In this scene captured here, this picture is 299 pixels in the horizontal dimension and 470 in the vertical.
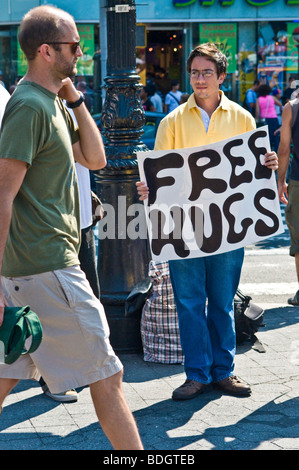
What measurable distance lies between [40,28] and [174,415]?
2199mm

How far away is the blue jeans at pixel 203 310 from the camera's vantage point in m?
4.67

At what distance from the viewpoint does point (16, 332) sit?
3043 millimetres

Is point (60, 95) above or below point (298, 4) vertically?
below

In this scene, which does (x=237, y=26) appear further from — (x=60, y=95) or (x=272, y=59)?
(x=60, y=95)

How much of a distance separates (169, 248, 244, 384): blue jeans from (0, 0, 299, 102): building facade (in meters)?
19.6

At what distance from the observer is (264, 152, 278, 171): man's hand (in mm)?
4707

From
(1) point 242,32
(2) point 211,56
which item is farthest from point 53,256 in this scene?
(1) point 242,32

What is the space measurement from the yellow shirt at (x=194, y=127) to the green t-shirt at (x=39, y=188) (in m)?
1.47

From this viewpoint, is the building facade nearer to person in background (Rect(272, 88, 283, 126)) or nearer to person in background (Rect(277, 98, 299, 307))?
person in background (Rect(272, 88, 283, 126))

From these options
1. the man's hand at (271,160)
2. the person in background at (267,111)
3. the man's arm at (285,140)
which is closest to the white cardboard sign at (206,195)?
the man's hand at (271,160)

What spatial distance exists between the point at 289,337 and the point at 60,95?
3010 millimetres

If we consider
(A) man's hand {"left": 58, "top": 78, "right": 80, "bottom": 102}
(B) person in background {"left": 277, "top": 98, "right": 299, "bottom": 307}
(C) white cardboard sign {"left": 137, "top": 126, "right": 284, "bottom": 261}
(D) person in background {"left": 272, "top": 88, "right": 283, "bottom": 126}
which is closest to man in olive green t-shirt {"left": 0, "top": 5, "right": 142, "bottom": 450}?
(A) man's hand {"left": 58, "top": 78, "right": 80, "bottom": 102}

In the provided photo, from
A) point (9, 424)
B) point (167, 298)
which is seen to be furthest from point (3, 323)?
point (167, 298)

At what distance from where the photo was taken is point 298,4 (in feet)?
79.7
